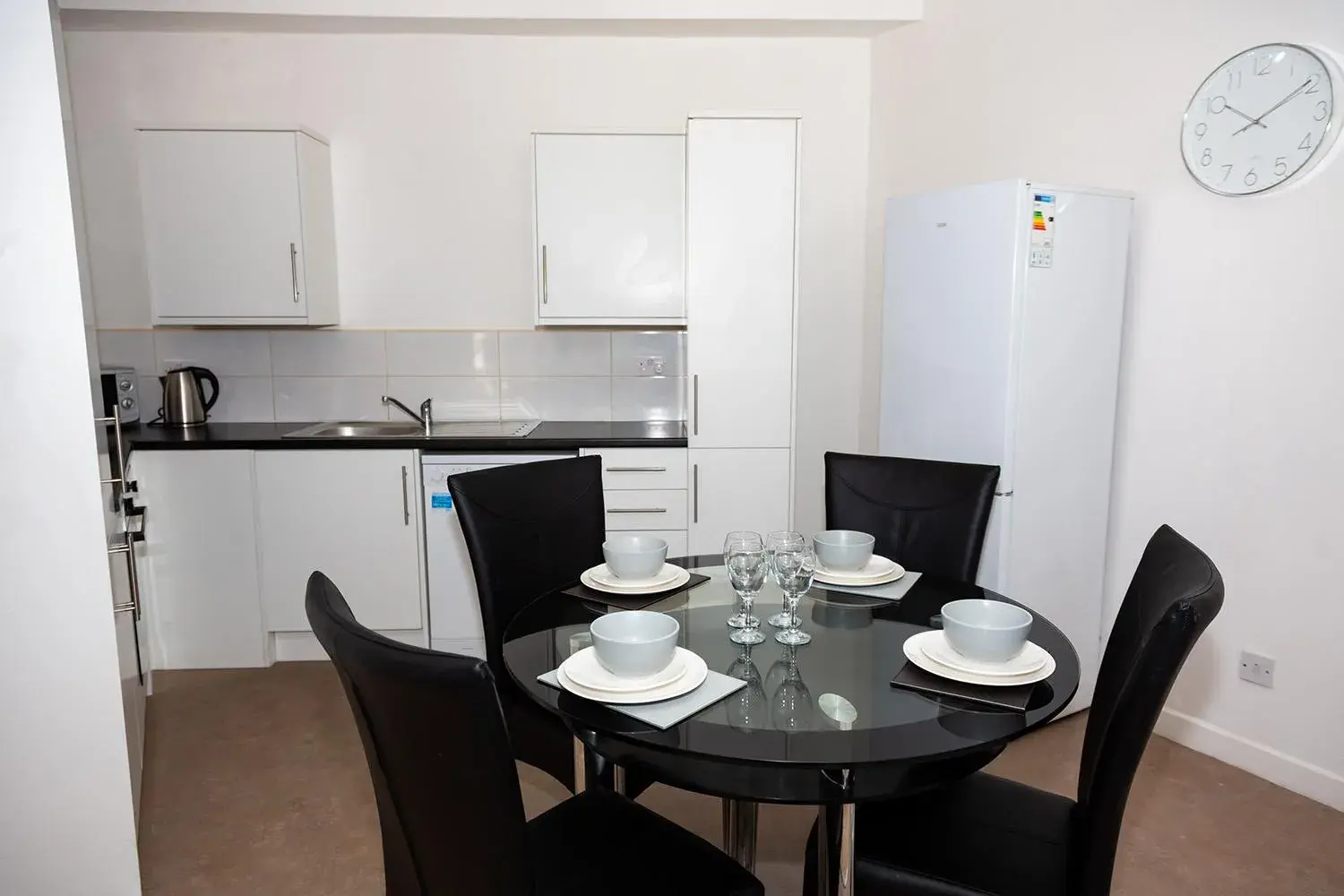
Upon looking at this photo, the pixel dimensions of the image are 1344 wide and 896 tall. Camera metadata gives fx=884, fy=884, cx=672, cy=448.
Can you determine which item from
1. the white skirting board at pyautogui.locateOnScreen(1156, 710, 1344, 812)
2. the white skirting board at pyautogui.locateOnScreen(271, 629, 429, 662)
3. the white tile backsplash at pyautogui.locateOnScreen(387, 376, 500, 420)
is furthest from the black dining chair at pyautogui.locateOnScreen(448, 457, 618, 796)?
the white skirting board at pyautogui.locateOnScreen(1156, 710, 1344, 812)

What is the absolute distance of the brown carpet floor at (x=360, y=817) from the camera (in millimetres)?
2145

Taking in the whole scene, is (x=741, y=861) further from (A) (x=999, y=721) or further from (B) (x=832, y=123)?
(B) (x=832, y=123)

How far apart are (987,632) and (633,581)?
74 cm

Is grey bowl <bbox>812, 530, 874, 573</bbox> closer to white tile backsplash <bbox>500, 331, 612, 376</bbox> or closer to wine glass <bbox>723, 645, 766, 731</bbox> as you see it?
wine glass <bbox>723, 645, 766, 731</bbox>

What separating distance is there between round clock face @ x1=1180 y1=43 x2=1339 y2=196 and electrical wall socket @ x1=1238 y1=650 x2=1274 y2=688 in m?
1.34

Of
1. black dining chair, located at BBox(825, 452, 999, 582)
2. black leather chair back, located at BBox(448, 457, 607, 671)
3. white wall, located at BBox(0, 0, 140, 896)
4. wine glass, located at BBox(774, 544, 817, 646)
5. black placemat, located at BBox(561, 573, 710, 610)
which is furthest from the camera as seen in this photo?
black dining chair, located at BBox(825, 452, 999, 582)

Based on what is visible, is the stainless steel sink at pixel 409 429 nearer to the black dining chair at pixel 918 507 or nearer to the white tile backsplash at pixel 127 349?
the white tile backsplash at pixel 127 349

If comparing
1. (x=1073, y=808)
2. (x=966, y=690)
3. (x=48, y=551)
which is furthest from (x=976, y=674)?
(x=48, y=551)

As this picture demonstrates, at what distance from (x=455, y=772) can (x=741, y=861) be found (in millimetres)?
1004

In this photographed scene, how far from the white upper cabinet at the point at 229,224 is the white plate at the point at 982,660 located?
9.41 feet

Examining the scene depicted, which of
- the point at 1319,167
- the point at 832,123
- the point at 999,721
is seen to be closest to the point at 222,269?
the point at 832,123

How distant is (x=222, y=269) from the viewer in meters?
3.40

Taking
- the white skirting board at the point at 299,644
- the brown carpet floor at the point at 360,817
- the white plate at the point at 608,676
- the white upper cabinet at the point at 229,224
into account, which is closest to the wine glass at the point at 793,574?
the white plate at the point at 608,676

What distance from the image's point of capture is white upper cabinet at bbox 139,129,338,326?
331 centimetres
